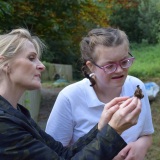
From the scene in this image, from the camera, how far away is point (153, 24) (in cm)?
3098

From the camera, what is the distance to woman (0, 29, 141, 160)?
178 cm

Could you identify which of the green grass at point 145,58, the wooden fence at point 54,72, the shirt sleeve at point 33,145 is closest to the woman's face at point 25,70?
the shirt sleeve at point 33,145

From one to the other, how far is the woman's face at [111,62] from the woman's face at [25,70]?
52 centimetres

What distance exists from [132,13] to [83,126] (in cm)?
3096

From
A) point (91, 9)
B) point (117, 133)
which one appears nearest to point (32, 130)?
point (117, 133)

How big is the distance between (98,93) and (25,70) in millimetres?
723

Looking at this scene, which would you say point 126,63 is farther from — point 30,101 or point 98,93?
point 30,101

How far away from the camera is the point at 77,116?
2516 millimetres

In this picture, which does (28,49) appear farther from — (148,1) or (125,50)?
(148,1)

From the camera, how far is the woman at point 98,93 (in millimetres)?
2439

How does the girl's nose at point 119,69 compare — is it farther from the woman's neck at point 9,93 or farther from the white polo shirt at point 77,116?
the woman's neck at point 9,93

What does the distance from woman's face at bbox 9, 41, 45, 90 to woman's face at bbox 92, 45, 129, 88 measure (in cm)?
52

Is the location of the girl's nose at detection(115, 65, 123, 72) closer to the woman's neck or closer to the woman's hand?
the woman's hand

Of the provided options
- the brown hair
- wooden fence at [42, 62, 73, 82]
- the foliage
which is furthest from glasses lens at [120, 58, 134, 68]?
the foliage
